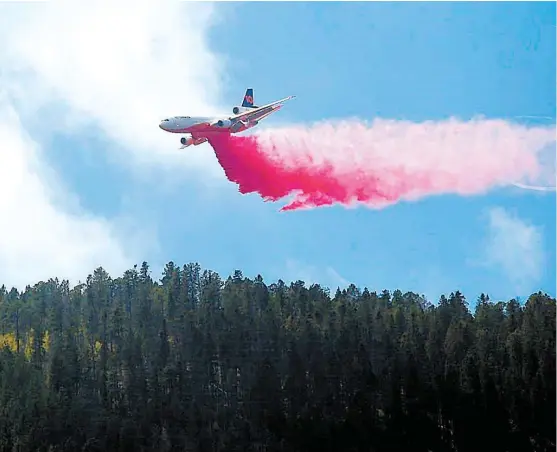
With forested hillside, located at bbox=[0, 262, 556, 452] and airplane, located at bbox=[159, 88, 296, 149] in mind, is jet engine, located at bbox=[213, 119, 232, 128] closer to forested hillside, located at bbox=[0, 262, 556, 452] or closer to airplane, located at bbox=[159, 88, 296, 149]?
airplane, located at bbox=[159, 88, 296, 149]

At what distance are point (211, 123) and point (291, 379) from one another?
3507cm

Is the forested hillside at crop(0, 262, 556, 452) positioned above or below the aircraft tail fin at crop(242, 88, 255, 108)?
below

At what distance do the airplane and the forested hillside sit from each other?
105 ft

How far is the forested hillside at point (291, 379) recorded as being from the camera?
90.8m

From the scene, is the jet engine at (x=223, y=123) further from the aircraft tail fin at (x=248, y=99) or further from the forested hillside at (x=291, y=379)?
the forested hillside at (x=291, y=379)

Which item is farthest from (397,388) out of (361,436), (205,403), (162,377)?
(162,377)

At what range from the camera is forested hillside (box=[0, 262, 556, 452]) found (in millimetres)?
90750

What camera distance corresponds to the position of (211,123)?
7644 centimetres

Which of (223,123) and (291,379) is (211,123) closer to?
(223,123)

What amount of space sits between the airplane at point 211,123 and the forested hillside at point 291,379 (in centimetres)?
3203

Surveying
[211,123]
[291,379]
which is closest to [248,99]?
[211,123]

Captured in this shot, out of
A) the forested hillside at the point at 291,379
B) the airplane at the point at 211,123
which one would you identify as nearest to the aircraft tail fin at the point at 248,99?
the airplane at the point at 211,123

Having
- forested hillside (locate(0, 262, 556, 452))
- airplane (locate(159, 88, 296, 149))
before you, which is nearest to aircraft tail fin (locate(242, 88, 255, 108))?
airplane (locate(159, 88, 296, 149))

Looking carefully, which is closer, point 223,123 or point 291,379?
point 223,123
